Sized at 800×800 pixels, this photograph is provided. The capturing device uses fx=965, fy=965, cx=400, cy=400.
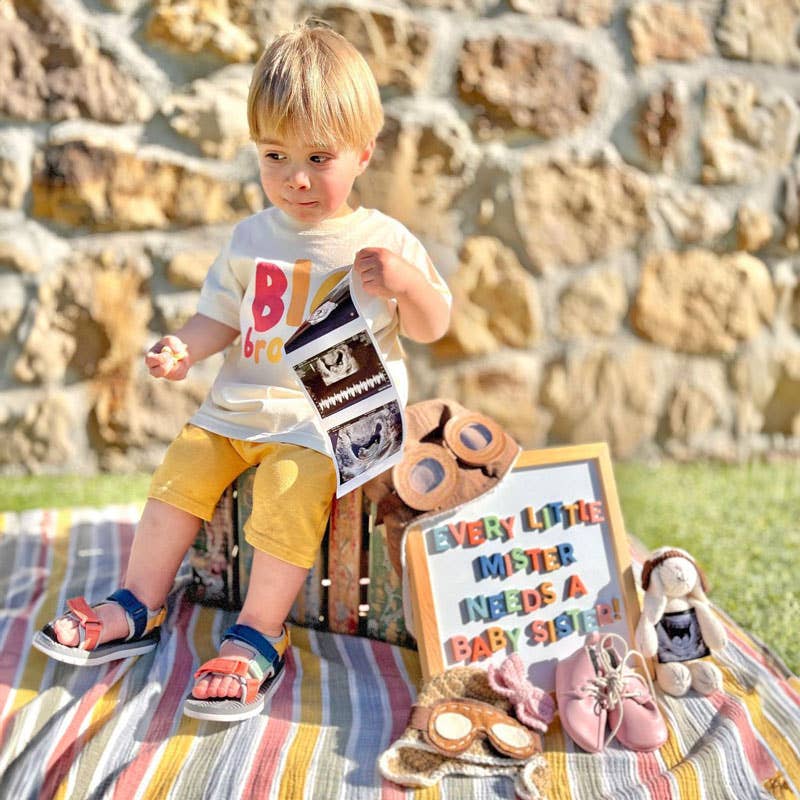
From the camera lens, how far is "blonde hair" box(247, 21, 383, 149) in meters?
1.35

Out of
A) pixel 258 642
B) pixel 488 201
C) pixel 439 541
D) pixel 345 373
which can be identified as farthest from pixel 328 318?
pixel 488 201

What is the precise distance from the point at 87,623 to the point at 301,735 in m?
0.36

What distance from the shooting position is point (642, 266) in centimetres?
251

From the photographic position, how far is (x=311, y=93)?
1.35 meters

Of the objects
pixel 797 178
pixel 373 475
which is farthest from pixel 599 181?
pixel 373 475

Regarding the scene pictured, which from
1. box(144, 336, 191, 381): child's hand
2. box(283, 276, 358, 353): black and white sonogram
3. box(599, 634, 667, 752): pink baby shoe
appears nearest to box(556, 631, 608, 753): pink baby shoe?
box(599, 634, 667, 752): pink baby shoe

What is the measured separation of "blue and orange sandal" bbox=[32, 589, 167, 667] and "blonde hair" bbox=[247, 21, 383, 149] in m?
0.71

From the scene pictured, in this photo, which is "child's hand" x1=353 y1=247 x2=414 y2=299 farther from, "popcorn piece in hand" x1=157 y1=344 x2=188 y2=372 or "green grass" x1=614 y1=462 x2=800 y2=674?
"green grass" x1=614 y1=462 x2=800 y2=674

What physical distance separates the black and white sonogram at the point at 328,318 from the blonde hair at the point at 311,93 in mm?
220

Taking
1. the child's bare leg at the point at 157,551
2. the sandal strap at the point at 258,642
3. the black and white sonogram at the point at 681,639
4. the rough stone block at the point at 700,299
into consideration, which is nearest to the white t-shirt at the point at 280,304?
the child's bare leg at the point at 157,551

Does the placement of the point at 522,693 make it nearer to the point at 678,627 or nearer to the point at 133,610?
the point at 678,627

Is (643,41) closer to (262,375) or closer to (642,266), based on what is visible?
(642,266)

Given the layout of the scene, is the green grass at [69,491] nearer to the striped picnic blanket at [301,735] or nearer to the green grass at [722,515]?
the green grass at [722,515]

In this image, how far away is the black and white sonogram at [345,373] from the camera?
1.33 metres
